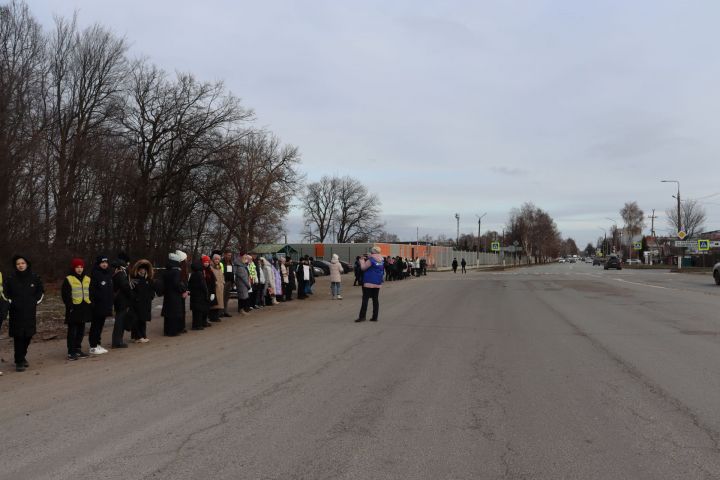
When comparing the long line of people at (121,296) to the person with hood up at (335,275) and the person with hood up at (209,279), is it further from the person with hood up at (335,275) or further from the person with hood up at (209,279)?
the person with hood up at (335,275)

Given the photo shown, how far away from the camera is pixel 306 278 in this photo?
21.8 meters

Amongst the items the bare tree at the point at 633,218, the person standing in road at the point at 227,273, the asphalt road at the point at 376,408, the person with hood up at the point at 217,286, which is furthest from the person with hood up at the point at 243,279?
the bare tree at the point at 633,218

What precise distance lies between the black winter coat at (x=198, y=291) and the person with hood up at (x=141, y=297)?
163cm

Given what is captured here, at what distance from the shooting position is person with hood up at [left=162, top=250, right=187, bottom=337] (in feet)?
37.3

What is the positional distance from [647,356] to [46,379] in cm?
844

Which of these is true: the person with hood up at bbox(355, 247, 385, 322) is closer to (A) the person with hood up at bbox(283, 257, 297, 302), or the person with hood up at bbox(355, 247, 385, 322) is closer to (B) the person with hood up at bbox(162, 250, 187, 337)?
(B) the person with hood up at bbox(162, 250, 187, 337)

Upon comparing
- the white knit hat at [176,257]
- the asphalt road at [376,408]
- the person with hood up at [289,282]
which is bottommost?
the asphalt road at [376,408]

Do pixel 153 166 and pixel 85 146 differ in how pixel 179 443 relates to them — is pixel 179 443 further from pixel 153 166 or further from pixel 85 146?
pixel 153 166

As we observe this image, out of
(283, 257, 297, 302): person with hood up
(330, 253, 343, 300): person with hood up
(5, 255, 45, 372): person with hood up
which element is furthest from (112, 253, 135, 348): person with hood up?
(330, 253, 343, 300): person with hood up

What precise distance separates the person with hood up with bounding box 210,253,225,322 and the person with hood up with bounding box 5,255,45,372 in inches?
203

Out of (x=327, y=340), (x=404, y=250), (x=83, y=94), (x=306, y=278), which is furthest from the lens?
(x=404, y=250)

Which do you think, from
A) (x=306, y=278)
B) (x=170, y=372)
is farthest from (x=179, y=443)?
(x=306, y=278)

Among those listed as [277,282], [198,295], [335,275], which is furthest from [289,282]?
[198,295]

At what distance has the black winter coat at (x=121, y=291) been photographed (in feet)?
32.8
